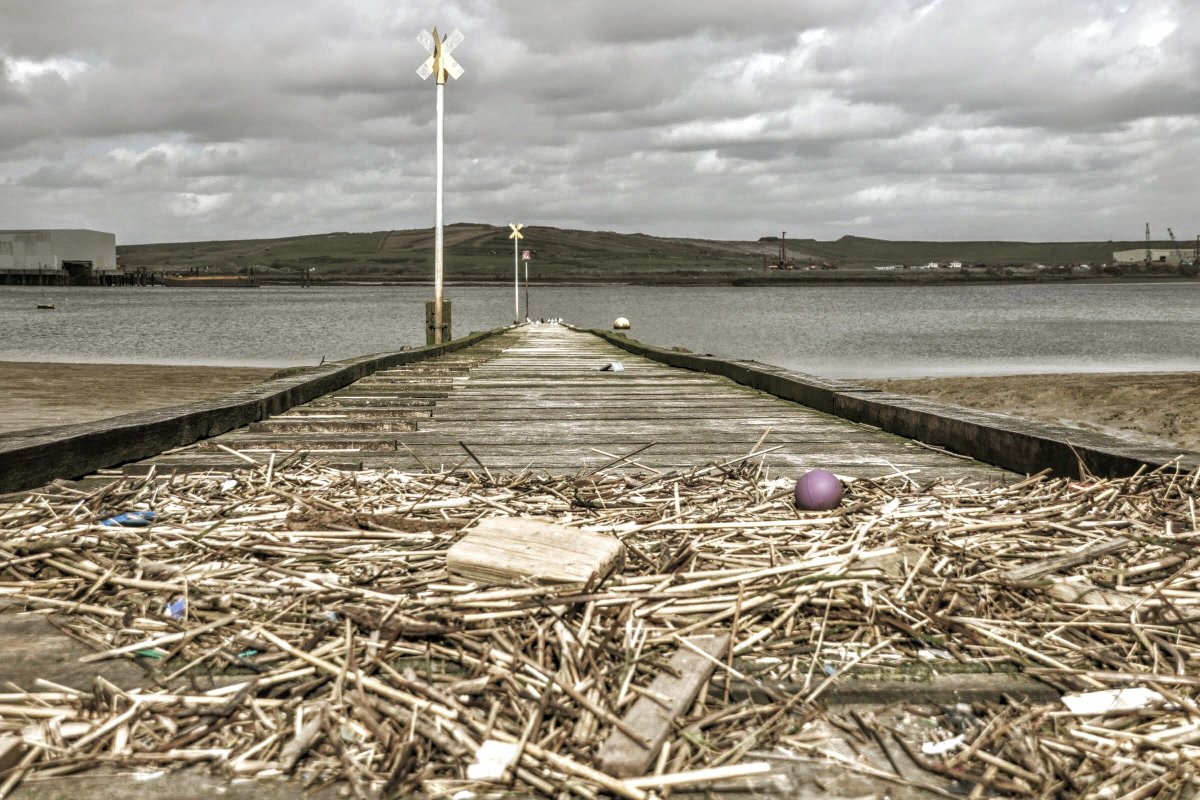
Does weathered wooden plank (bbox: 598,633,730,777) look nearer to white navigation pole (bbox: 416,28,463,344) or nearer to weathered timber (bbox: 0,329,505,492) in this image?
weathered timber (bbox: 0,329,505,492)

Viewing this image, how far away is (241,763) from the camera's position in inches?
68.0

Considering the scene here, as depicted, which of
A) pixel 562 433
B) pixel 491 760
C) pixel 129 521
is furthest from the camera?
pixel 562 433

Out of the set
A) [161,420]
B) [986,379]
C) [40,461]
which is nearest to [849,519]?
[40,461]

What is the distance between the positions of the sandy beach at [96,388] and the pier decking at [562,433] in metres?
7.38

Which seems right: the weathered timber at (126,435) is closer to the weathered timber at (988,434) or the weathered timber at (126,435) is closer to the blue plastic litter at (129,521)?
the blue plastic litter at (129,521)

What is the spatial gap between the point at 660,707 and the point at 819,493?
5.45ft

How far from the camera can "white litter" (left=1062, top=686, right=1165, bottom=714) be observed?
1.94 m

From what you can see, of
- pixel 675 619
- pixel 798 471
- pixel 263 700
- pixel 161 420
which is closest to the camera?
pixel 263 700

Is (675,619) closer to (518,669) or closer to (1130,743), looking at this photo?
(518,669)

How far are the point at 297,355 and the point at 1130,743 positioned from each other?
44189 millimetres

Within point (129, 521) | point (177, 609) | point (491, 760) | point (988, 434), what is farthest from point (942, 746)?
point (988, 434)

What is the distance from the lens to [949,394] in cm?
2472

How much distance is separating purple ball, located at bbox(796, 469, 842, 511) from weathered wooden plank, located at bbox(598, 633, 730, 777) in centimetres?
126

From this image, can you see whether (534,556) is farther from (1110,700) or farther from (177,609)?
(1110,700)
